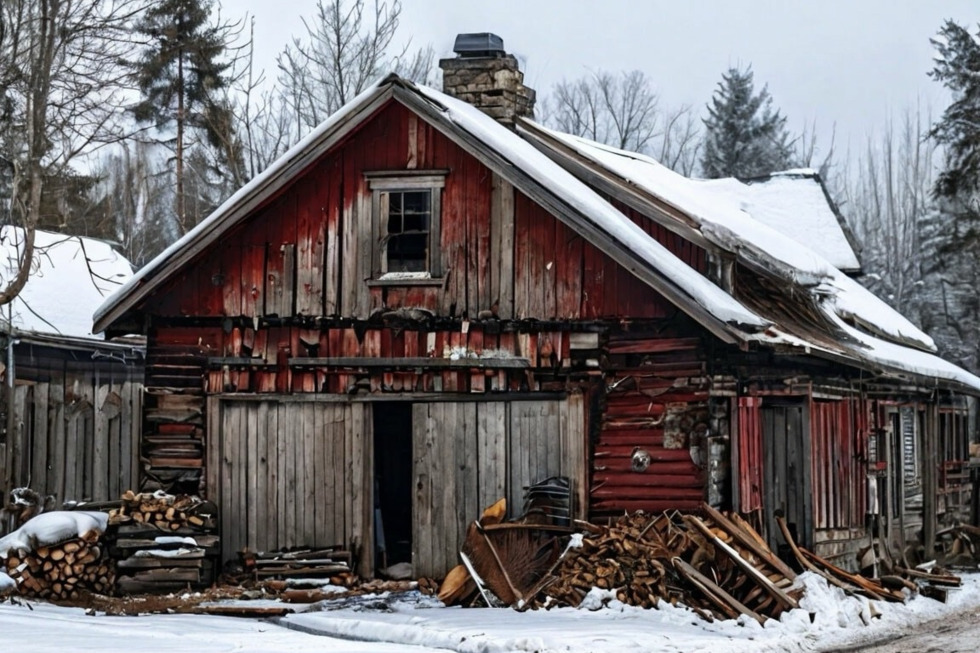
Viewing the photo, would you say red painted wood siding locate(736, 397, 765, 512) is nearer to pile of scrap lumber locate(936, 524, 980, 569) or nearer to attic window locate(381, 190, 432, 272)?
attic window locate(381, 190, 432, 272)

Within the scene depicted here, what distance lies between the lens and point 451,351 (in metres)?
17.2

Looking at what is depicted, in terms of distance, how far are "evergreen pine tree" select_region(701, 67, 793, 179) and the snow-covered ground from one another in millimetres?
36357

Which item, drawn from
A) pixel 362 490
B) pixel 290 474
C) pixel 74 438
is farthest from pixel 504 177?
pixel 74 438

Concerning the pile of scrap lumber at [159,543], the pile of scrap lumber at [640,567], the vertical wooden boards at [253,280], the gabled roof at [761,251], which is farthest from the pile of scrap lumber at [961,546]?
the pile of scrap lumber at [159,543]

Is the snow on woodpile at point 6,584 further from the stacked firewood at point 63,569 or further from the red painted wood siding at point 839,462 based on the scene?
the red painted wood siding at point 839,462

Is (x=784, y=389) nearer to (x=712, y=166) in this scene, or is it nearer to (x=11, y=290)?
(x=11, y=290)

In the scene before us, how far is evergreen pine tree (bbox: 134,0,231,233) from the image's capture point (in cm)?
3269

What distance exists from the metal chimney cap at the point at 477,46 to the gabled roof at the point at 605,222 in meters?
1.11

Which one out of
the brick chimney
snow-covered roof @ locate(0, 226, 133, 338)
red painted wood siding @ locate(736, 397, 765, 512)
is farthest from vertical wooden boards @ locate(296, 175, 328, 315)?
snow-covered roof @ locate(0, 226, 133, 338)

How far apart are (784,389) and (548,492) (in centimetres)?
322

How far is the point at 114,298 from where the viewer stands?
1748 cm

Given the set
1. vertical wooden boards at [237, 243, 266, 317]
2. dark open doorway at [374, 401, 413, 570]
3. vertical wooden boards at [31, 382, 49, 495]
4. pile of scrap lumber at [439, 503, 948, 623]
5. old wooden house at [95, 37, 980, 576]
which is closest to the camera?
pile of scrap lumber at [439, 503, 948, 623]

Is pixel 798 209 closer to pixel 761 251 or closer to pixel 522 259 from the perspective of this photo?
pixel 761 251

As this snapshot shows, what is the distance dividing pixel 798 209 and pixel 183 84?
14.8m
